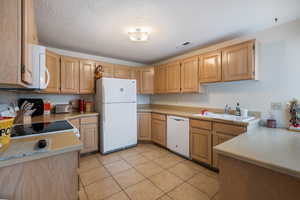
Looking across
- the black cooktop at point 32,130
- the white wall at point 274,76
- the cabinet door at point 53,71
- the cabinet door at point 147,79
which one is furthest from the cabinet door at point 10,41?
the cabinet door at point 147,79

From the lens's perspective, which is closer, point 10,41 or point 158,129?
point 10,41

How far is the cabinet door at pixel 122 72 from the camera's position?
3313 mm

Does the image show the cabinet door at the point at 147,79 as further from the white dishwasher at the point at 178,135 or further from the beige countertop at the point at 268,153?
the beige countertop at the point at 268,153

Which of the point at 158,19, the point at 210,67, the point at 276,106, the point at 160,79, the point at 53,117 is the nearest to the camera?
the point at 158,19

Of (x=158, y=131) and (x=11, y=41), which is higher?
(x=11, y=41)

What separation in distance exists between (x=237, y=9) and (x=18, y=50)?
2.14m

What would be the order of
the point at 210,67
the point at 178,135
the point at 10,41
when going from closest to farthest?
the point at 10,41
the point at 210,67
the point at 178,135

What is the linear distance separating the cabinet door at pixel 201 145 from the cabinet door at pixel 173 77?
1.10m

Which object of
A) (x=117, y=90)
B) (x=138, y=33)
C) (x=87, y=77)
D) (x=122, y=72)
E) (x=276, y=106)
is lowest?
(x=276, y=106)

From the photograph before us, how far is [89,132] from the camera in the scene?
2.71 m

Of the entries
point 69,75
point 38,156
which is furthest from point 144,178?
point 69,75

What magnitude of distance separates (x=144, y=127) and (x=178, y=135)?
102 centimetres

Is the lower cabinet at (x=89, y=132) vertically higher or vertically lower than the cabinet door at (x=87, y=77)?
lower

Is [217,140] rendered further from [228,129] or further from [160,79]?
[160,79]
